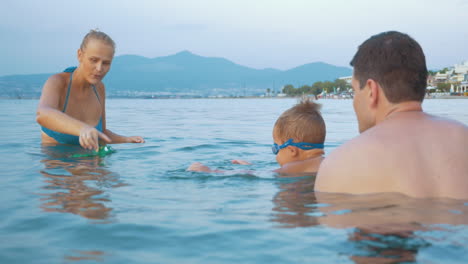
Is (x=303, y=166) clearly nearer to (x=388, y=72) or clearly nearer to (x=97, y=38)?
(x=388, y=72)

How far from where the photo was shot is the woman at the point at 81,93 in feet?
18.4

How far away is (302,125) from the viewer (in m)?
5.08

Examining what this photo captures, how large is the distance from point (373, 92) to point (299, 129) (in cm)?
207

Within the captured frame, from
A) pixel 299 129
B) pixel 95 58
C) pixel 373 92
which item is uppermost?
pixel 95 58

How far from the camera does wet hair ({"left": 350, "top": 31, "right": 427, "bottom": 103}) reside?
288cm

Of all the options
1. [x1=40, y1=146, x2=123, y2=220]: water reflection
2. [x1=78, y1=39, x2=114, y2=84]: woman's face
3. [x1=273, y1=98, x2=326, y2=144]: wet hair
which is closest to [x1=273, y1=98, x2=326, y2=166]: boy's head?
[x1=273, y1=98, x2=326, y2=144]: wet hair

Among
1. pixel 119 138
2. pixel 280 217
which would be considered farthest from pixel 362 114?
pixel 119 138

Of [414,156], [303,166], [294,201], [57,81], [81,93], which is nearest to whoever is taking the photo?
[414,156]

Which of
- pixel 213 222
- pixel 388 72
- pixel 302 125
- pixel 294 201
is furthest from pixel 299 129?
pixel 213 222

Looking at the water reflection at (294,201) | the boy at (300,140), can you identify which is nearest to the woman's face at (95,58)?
the boy at (300,140)

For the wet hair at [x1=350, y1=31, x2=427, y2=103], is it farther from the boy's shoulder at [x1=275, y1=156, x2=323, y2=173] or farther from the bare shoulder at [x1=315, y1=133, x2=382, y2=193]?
the boy's shoulder at [x1=275, y1=156, x2=323, y2=173]

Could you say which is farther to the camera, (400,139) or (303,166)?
(303,166)

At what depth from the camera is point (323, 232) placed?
2664 mm

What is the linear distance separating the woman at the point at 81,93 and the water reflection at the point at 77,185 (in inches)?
15.4
